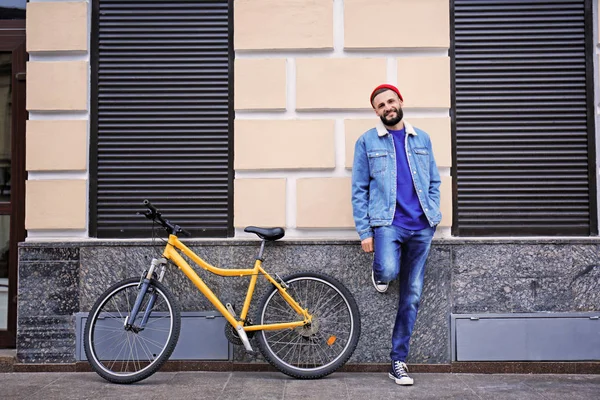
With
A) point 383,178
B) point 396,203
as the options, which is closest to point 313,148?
point 383,178

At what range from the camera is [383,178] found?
465cm

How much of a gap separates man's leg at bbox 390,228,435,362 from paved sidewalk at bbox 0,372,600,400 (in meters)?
0.30

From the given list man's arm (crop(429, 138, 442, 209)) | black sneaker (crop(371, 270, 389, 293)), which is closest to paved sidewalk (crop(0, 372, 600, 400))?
black sneaker (crop(371, 270, 389, 293))

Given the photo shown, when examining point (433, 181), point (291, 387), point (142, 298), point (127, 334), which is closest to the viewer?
point (291, 387)

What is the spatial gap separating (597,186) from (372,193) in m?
2.03

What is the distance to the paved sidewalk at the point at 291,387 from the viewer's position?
14.0ft

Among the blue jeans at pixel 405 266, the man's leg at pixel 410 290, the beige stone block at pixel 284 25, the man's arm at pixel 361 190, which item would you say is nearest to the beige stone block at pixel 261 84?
the beige stone block at pixel 284 25

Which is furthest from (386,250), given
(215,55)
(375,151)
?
(215,55)

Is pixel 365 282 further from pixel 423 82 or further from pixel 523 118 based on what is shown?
pixel 523 118

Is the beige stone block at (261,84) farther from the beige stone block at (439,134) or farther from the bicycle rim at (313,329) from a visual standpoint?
the bicycle rim at (313,329)

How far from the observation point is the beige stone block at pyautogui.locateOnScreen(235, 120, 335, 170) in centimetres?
515

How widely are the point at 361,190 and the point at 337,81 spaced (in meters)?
1.05

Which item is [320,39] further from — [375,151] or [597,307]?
[597,307]

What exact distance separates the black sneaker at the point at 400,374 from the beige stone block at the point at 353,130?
1625mm
